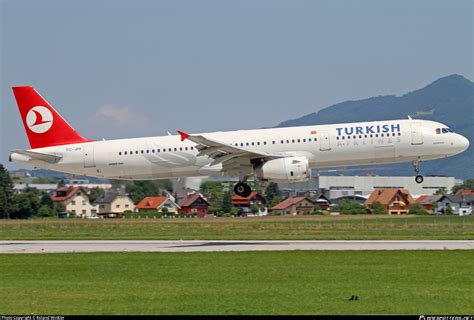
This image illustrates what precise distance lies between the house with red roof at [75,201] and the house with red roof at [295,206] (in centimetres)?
2092

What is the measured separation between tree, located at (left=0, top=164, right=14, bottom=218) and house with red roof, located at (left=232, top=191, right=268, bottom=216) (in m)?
22.3

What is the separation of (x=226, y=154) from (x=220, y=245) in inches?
337

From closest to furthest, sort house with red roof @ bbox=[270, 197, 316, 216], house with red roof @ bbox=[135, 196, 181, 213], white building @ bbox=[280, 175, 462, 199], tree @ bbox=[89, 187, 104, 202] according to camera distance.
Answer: house with red roof @ bbox=[135, 196, 181, 213], house with red roof @ bbox=[270, 197, 316, 216], tree @ bbox=[89, 187, 104, 202], white building @ bbox=[280, 175, 462, 199]

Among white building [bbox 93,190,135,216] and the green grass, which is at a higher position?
white building [bbox 93,190,135,216]

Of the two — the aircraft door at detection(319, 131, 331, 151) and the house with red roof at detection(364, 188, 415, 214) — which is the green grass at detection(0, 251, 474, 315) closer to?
the aircraft door at detection(319, 131, 331, 151)

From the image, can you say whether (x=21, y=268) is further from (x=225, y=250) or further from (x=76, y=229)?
(x=76, y=229)

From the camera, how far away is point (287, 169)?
157ft

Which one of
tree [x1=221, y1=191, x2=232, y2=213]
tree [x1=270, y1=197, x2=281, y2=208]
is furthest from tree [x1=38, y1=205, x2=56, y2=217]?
tree [x1=270, y1=197, x2=281, y2=208]

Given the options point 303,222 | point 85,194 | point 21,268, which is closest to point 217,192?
point 303,222

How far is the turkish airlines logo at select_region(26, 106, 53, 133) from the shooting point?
53.7m

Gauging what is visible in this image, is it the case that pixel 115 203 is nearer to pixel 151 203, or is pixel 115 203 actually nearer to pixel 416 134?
pixel 151 203

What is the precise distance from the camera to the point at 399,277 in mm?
27391

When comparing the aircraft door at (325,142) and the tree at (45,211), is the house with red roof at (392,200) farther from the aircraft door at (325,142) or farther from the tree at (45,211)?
the aircraft door at (325,142)

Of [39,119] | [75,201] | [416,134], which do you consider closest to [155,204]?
[75,201]
